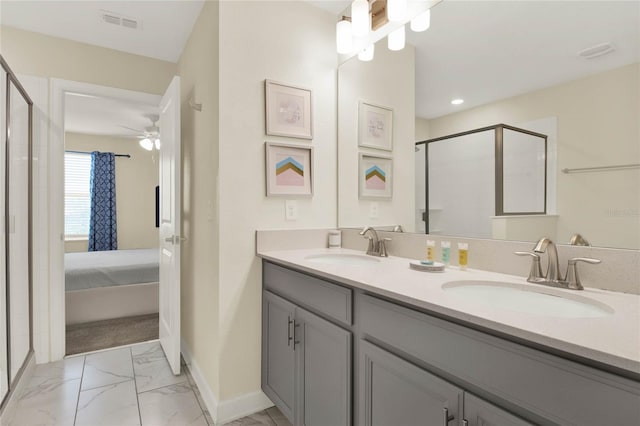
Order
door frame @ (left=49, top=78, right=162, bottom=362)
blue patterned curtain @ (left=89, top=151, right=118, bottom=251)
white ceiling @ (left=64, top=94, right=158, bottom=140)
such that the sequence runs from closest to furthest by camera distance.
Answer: door frame @ (left=49, top=78, right=162, bottom=362), white ceiling @ (left=64, top=94, right=158, bottom=140), blue patterned curtain @ (left=89, top=151, right=118, bottom=251)

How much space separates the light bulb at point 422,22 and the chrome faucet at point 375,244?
3.50 ft

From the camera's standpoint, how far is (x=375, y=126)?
6.63 ft

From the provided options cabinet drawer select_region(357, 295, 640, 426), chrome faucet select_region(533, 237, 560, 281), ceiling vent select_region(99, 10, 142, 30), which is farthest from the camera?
ceiling vent select_region(99, 10, 142, 30)

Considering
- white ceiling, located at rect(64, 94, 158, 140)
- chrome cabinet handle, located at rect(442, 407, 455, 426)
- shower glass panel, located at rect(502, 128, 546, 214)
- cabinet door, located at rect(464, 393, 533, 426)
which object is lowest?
chrome cabinet handle, located at rect(442, 407, 455, 426)

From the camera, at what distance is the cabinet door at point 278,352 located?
1600mm

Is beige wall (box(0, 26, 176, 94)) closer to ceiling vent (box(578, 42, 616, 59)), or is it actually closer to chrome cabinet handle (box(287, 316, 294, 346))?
chrome cabinet handle (box(287, 316, 294, 346))

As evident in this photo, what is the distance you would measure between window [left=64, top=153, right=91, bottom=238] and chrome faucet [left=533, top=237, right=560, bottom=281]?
21.1 ft

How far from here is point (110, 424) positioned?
1.77m

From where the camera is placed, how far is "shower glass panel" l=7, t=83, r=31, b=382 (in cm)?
193

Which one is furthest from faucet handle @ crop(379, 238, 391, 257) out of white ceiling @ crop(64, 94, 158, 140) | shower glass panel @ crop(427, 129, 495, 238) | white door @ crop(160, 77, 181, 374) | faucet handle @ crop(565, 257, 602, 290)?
white ceiling @ crop(64, 94, 158, 140)

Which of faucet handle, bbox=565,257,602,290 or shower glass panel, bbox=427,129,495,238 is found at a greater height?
shower glass panel, bbox=427,129,495,238

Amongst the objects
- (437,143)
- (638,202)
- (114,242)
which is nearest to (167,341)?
(437,143)

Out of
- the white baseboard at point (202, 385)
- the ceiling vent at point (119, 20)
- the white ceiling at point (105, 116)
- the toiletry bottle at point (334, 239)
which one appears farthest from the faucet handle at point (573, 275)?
the white ceiling at point (105, 116)

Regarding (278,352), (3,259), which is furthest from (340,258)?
(3,259)
